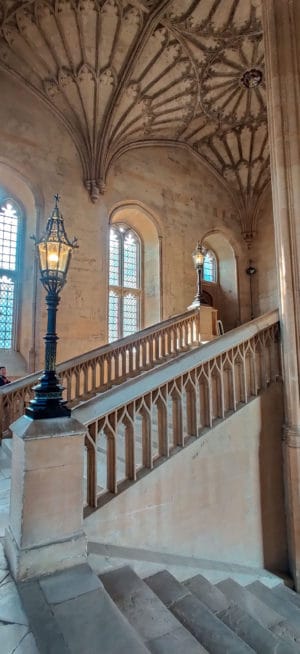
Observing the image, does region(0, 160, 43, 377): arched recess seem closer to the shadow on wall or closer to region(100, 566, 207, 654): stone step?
the shadow on wall

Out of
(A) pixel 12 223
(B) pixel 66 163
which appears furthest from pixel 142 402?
(B) pixel 66 163

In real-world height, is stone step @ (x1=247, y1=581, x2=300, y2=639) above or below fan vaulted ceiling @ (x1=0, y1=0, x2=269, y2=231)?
below

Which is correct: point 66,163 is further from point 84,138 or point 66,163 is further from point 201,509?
point 201,509

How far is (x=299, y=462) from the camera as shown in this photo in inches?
134

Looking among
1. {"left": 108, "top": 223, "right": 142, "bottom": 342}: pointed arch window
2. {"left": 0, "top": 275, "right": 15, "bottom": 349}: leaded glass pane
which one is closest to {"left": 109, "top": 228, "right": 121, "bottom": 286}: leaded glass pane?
{"left": 108, "top": 223, "right": 142, "bottom": 342}: pointed arch window

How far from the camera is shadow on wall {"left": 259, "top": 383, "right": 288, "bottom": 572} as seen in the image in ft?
10.9

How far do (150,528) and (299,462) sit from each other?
5.89 ft

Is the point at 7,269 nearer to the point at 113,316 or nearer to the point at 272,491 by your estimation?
the point at 113,316

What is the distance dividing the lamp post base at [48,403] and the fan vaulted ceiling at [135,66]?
21.1 ft

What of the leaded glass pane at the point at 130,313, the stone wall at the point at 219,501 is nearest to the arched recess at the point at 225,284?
the leaded glass pane at the point at 130,313

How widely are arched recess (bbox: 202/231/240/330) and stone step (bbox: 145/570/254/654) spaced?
9.25 meters

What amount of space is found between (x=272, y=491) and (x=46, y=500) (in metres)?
2.48

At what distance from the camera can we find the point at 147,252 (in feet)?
30.0

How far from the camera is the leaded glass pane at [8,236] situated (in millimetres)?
6887
